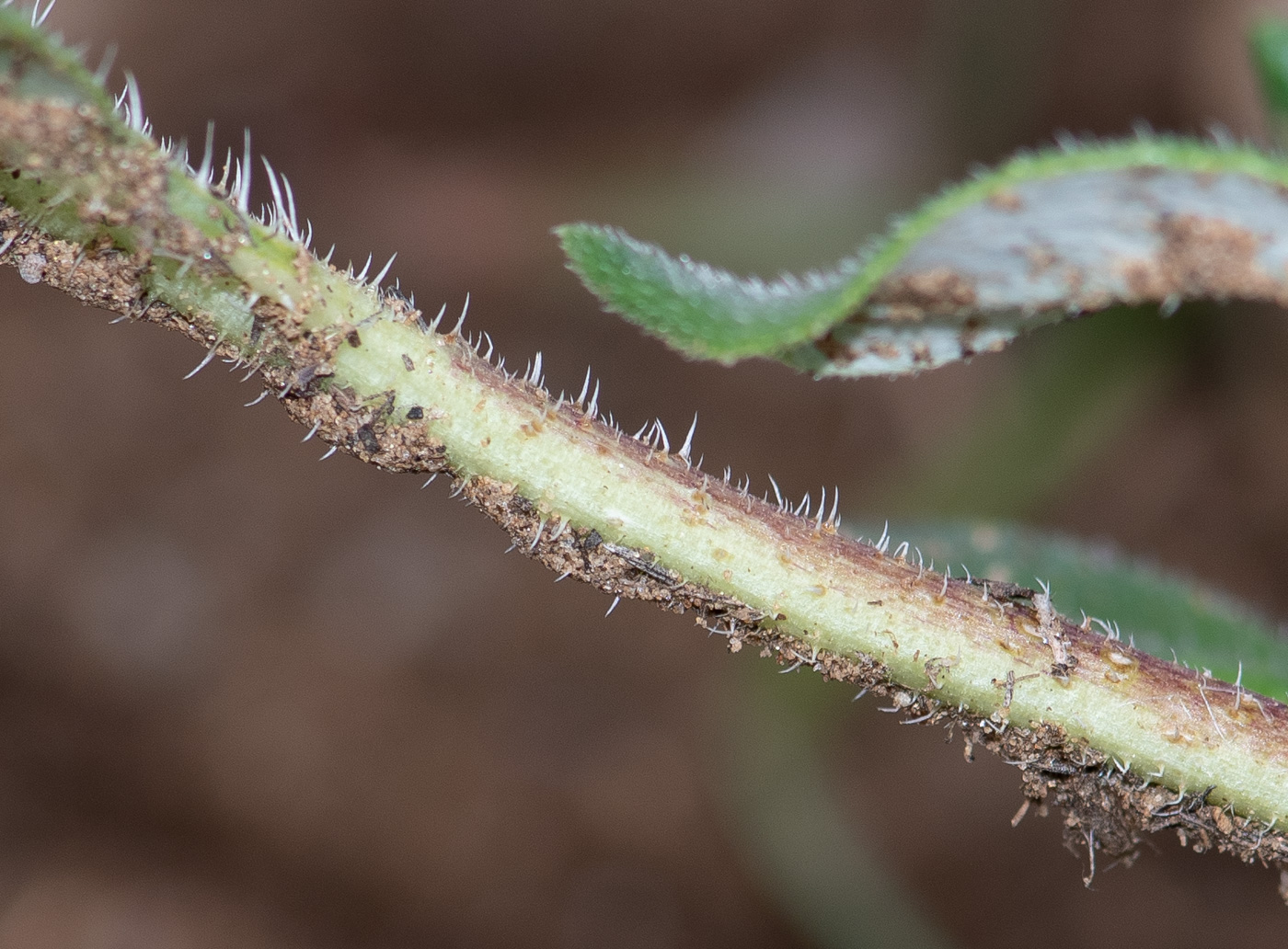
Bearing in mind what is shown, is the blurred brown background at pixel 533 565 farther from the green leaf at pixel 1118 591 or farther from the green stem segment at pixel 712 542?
the green stem segment at pixel 712 542

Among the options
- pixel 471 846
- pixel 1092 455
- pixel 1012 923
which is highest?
pixel 1092 455

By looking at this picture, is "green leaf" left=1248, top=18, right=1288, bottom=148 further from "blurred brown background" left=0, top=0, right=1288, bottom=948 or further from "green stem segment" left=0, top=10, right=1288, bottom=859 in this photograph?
"blurred brown background" left=0, top=0, right=1288, bottom=948

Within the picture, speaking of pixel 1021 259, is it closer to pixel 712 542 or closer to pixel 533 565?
pixel 712 542

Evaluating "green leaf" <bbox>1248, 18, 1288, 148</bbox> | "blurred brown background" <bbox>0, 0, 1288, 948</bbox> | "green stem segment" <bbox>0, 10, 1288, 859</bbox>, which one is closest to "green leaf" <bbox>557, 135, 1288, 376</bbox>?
"green stem segment" <bbox>0, 10, 1288, 859</bbox>

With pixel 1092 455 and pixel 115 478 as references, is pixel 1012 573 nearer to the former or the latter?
pixel 1092 455

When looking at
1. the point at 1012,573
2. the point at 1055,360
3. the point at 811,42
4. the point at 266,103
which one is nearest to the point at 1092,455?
the point at 1055,360

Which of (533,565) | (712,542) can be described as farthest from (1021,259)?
(533,565)
